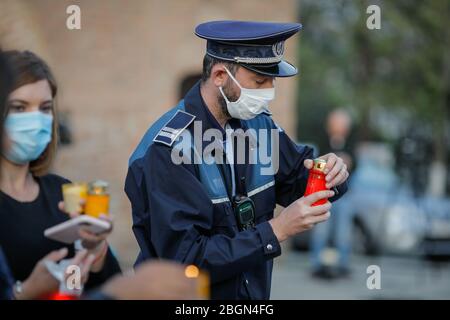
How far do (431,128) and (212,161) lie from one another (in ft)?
56.4

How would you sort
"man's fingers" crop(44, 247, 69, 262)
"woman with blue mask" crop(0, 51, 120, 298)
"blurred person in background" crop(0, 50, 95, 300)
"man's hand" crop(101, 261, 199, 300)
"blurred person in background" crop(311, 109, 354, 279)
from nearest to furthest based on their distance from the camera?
"man's hand" crop(101, 261, 199, 300) → "blurred person in background" crop(0, 50, 95, 300) → "man's fingers" crop(44, 247, 69, 262) → "woman with blue mask" crop(0, 51, 120, 298) → "blurred person in background" crop(311, 109, 354, 279)

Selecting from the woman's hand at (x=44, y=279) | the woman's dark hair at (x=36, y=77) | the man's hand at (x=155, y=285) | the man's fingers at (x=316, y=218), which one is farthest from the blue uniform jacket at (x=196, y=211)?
the man's hand at (x=155, y=285)

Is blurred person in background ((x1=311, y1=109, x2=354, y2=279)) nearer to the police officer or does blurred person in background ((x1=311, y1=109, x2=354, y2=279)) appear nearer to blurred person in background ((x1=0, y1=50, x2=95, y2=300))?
the police officer

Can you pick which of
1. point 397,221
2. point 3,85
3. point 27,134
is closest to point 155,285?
point 3,85

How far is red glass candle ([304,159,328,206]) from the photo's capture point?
146 inches

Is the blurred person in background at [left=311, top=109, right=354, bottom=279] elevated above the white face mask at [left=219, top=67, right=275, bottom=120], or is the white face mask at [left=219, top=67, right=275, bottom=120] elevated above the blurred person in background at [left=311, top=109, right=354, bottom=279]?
the white face mask at [left=219, top=67, right=275, bottom=120]

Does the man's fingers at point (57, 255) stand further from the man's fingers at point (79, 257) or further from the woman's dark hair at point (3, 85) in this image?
the woman's dark hair at point (3, 85)

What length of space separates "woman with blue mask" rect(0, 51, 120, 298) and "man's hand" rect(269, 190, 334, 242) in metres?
0.77

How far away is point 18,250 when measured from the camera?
3.90m

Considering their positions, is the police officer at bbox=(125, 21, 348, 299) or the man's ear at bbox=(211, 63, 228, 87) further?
the man's ear at bbox=(211, 63, 228, 87)

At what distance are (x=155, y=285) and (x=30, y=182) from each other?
186cm

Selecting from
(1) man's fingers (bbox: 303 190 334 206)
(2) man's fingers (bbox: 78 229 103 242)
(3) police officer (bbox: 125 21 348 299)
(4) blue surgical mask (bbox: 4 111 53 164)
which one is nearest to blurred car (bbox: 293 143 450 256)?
(3) police officer (bbox: 125 21 348 299)
